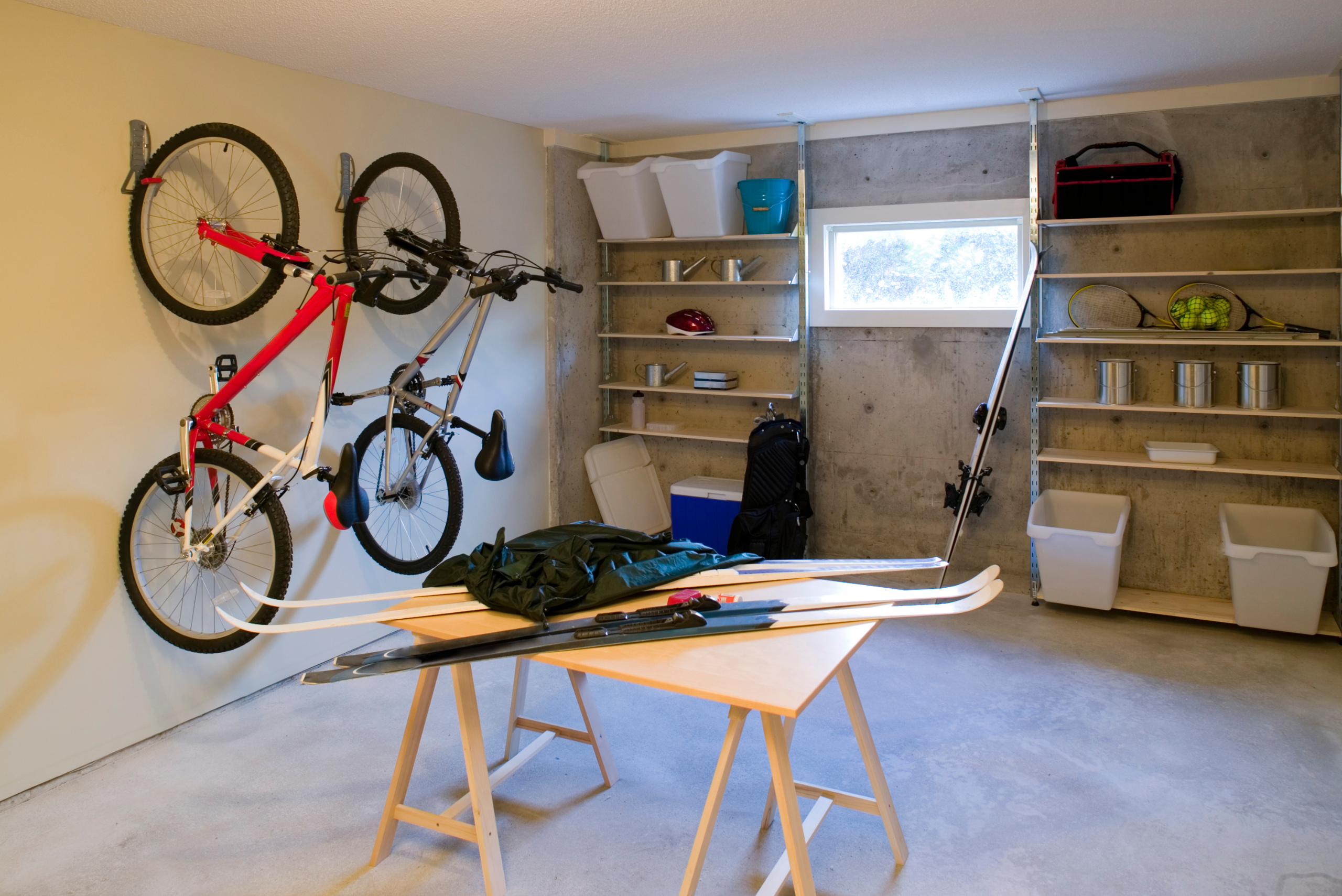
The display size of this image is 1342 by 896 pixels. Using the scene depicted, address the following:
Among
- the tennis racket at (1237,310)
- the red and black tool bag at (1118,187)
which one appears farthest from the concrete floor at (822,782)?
the red and black tool bag at (1118,187)

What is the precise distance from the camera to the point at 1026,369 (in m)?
4.83

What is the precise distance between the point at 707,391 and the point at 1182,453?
242cm

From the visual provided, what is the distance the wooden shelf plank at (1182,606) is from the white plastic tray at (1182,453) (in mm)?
695

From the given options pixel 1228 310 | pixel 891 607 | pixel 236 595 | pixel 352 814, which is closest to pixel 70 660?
pixel 236 595

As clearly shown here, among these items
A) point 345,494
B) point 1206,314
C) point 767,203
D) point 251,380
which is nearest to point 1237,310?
point 1206,314

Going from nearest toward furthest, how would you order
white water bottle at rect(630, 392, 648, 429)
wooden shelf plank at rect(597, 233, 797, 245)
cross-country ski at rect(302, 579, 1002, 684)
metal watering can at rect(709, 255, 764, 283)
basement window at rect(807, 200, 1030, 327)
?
cross-country ski at rect(302, 579, 1002, 684)
basement window at rect(807, 200, 1030, 327)
wooden shelf plank at rect(597, 233, 797, 245)
metal watering can at rect(709, 255, 764, 283)
white water bottle at rect(630, 392, 648, 429)

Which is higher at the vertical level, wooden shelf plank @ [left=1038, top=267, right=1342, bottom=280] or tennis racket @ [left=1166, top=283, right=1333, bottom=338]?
wooden shelf plank @ [left=1038, top=267, right=1342, bottom=280]

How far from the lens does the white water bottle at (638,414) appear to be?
5664mm

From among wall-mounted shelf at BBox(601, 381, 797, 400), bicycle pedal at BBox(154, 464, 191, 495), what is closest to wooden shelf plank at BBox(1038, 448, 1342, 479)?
wall-mounted shelf at BBox(601, 381, 797, 400)

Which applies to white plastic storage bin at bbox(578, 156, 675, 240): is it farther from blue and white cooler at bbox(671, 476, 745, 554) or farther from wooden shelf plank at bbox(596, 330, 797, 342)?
blue and white cooler at bbox(671, 476, 745, 554)

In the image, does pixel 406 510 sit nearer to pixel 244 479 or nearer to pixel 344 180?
pixel 244 479

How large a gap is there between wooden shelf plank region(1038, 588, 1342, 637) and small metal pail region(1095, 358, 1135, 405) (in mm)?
959

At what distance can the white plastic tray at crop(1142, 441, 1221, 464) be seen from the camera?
4293 millimetres

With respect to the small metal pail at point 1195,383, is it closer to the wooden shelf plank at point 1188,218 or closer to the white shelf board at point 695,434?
the wooden shelf plank at point 1188,218
